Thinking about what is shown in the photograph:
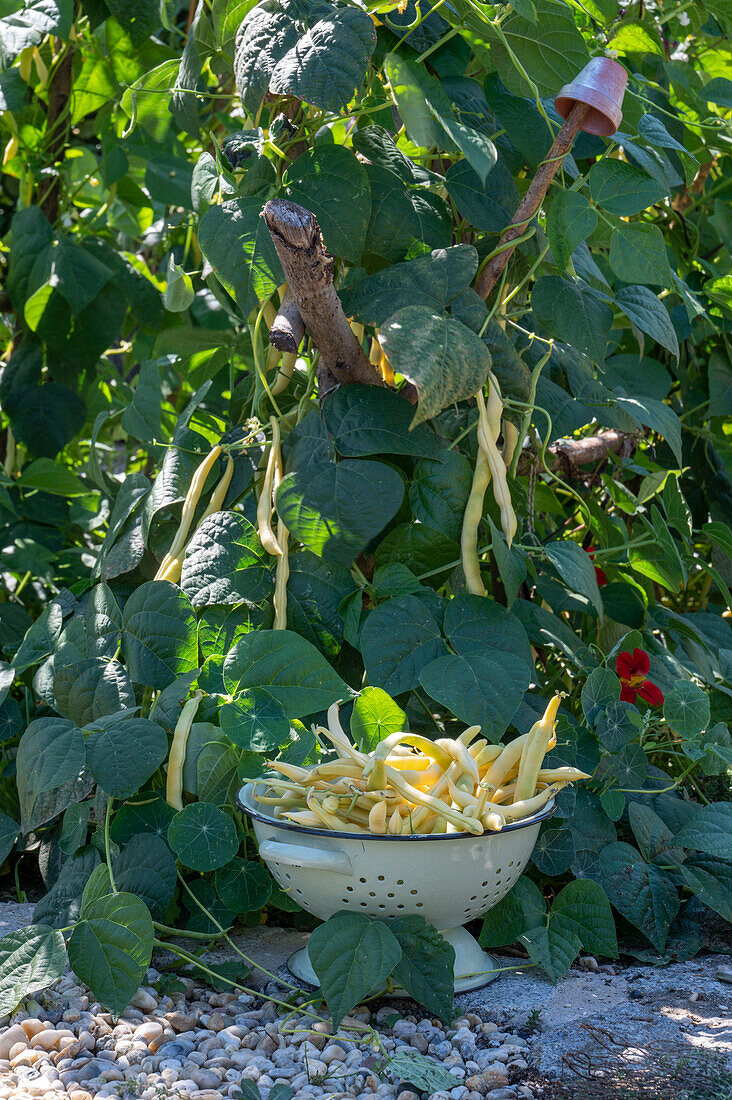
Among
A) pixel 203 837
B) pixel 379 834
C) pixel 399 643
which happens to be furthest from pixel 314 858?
pixel 399 643

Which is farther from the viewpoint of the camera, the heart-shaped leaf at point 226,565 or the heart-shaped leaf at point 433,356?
the heart-shaped leaf at point 226,565

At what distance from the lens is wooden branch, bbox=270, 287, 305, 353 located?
1041 millimetres

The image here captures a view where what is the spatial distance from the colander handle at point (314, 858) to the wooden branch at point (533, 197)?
2.28 ft

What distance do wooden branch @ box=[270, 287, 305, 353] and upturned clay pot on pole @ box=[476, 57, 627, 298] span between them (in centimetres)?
25

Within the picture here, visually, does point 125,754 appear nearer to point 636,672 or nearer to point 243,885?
point 243,885

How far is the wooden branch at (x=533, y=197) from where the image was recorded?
1.08 m

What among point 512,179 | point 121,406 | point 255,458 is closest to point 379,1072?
point 255,458

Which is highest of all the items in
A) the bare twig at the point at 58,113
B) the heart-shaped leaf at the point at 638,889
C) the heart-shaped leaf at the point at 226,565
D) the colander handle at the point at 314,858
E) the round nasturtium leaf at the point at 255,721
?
the bare twig at the point at 58,113

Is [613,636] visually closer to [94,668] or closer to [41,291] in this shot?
[94,668]

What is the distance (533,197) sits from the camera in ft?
3.71

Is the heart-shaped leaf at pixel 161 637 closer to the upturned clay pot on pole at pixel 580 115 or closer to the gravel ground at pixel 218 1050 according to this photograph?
the gravel ground at pixel 218 1050

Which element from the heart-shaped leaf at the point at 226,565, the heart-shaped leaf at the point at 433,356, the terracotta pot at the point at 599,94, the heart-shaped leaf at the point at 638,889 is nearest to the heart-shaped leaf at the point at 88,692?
the heart-shaped leaf at the point at 226,565

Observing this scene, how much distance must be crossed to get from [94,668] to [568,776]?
54cm

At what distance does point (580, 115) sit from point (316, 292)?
0.36 meters
